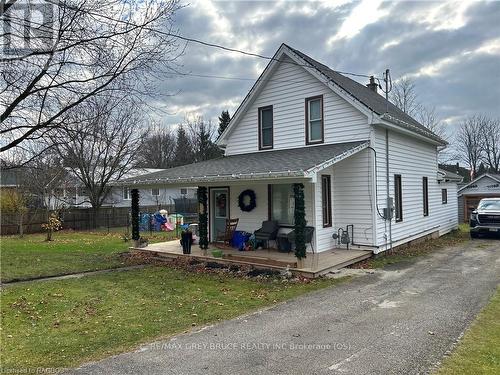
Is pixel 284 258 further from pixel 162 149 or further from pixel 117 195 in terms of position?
pixel 162 149

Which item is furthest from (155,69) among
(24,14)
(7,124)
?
(7,124)

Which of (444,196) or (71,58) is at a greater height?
(71,58)

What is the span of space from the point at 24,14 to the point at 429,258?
39.7 ft

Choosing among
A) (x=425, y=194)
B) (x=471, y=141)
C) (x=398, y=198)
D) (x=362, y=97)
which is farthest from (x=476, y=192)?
(x=471, y=141)

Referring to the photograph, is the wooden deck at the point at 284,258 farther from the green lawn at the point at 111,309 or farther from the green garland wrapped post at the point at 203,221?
the green lawn at the point at 111,309

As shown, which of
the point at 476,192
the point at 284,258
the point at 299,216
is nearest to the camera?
the point at 299,216

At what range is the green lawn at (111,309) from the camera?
4.90 meters

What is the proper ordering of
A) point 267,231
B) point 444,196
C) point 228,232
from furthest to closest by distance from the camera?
point 444,196, point 228,232, point 267,231

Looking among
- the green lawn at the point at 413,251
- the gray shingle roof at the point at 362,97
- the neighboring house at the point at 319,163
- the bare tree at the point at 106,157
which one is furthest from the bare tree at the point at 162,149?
the green lawn at the point at 413,251

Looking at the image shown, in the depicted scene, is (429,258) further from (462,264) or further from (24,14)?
(24,14)

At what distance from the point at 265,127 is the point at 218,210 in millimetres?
3620

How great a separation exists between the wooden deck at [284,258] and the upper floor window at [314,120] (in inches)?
151

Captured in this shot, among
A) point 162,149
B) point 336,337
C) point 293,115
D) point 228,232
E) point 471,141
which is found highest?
point 162,149

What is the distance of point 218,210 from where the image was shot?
46.4 feet
